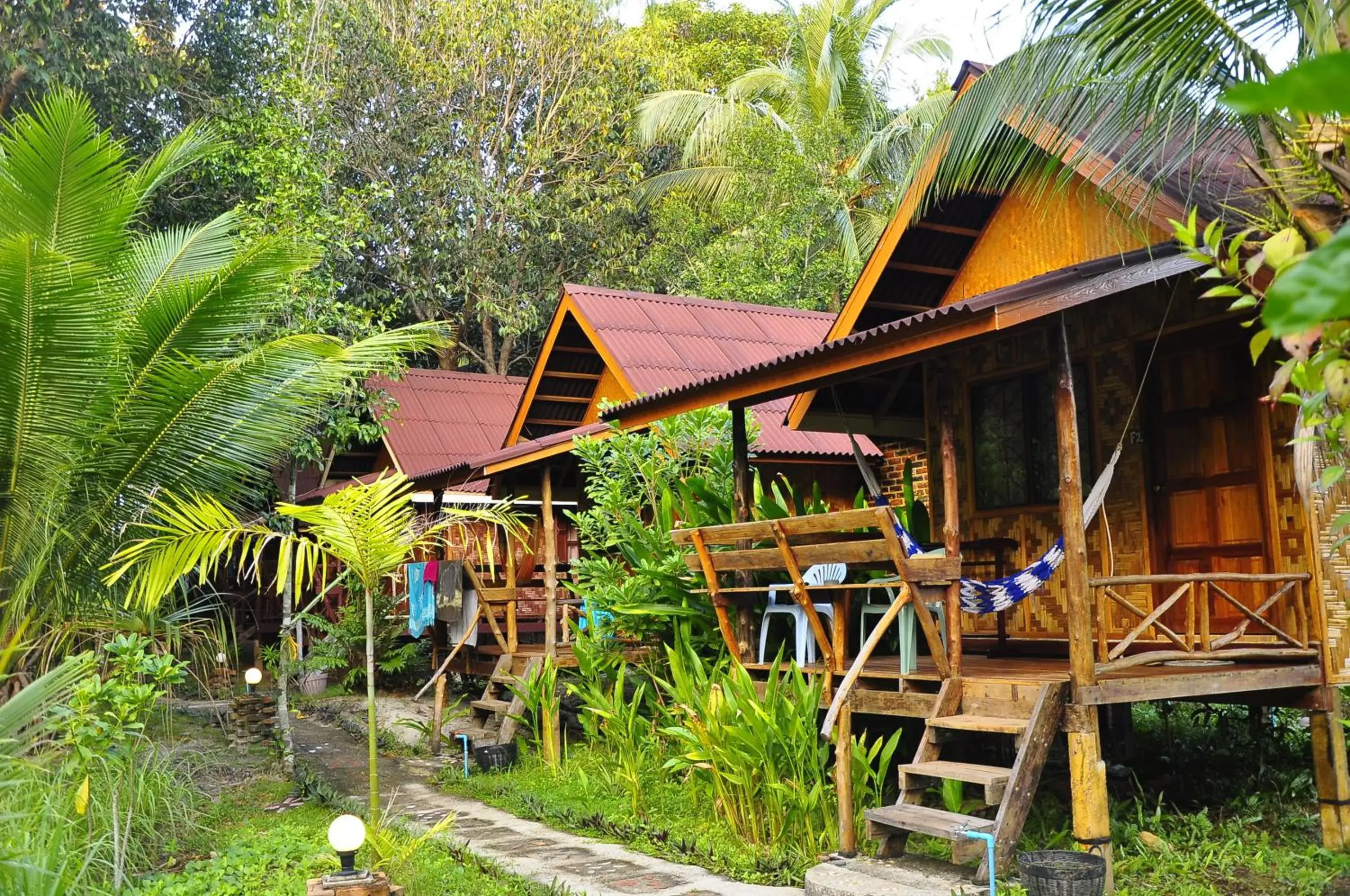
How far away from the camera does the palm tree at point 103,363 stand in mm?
6617

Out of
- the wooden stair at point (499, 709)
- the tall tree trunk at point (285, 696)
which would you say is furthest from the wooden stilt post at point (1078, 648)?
the tall tree trunk at point (285, 696)

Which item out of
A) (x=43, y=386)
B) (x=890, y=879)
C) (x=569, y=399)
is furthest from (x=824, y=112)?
(x=890, y=879)

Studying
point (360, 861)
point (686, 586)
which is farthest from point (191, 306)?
point (686, 586)

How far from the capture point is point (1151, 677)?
6.60m

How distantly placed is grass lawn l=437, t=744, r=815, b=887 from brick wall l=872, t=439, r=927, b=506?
3955 mm

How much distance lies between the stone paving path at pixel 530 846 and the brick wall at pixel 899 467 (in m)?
4.83

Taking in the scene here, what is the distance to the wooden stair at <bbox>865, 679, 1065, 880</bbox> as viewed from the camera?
5.88 meters

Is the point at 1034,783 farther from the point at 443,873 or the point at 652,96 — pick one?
the point at 652,96

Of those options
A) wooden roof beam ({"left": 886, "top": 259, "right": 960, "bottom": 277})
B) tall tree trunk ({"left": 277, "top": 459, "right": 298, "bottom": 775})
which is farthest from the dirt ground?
wooden roof beam ({"left": 886, "top": 259, "right": 960, "bottom": 277})

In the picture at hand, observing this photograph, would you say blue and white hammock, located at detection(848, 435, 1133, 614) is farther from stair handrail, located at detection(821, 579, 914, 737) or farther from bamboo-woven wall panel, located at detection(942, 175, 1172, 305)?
bamboo-woven wall panel, located at detection(942, 175, 1172, 305)

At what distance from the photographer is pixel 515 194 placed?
22.4 meters

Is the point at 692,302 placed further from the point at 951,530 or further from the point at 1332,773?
the point at 1332,773

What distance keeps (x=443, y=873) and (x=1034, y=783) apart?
3.26 m

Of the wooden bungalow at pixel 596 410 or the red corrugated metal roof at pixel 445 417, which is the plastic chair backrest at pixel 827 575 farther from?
the red corrugated metal roof at pixel 445 417
